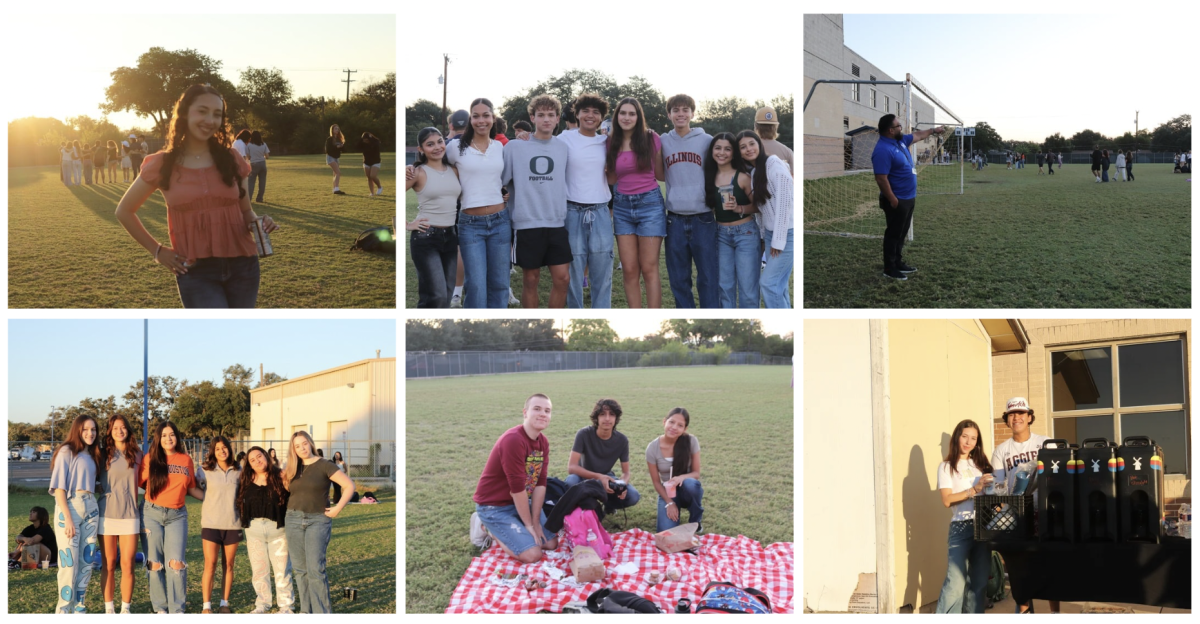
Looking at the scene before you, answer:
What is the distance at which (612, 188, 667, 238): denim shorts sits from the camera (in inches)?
189

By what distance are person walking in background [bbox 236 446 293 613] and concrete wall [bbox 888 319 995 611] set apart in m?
2.94

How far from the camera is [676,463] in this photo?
5.16 meters

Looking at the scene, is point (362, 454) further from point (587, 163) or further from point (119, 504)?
point (587, 163)

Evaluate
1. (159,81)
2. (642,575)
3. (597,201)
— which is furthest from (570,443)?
(159,81)

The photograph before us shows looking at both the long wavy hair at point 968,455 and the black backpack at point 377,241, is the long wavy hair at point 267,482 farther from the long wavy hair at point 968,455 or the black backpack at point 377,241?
the long wavy hair at point 968,455

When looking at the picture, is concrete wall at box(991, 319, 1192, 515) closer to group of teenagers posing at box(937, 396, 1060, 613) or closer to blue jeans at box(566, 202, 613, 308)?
group of teenagers posing at box(937, 396, 1060, 613)

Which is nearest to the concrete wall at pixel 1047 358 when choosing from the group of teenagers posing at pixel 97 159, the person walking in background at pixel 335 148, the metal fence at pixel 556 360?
the metal fence at pixel 556 360

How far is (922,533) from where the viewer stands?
5223 mm

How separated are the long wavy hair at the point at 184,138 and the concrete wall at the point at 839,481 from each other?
11.5 ft

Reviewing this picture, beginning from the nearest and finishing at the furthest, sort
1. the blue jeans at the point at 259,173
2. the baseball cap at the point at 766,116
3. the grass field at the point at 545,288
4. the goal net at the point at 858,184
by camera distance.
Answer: the baseball cap at the point at 766,116 < the blue jeans at the point at 259,173 < the grass field at the point at 545,288 < the goal net at the point at 858,184

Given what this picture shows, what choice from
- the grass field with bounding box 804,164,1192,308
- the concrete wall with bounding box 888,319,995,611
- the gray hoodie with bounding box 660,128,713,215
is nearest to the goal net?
the grass field with bounding box 804,164,1192,308

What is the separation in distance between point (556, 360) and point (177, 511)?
89.9 inches

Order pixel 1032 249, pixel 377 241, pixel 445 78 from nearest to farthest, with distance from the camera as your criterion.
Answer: pixel 445 78 < pixel 377 241 < pixel 1032 249

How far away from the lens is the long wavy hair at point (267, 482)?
15.0 feet
